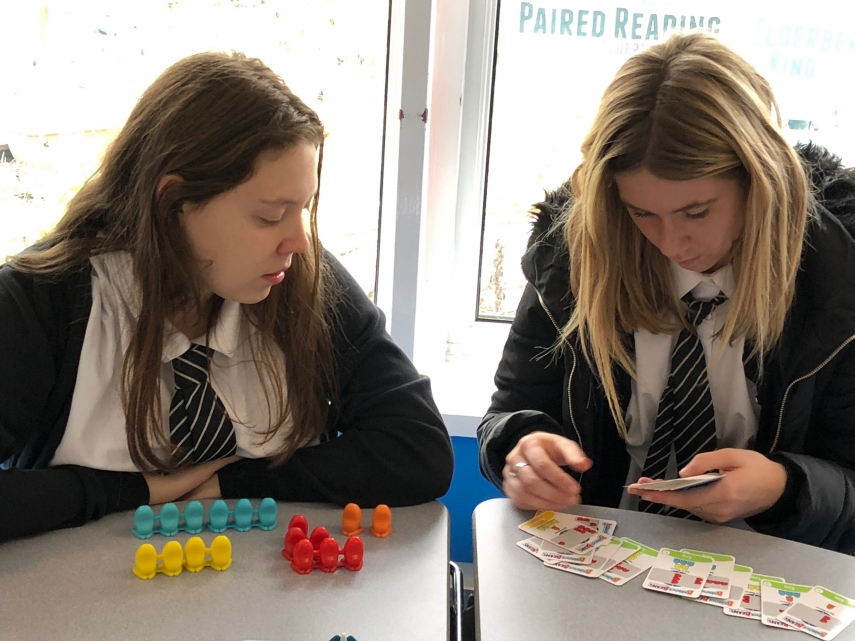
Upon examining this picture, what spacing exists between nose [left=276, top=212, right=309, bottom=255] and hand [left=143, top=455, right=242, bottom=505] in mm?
375

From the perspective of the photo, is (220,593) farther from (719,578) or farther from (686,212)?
(686,212)

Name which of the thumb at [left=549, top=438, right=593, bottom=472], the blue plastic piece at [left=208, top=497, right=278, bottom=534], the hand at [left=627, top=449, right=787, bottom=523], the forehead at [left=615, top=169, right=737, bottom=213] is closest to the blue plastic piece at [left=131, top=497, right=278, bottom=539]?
the blue plastic piece at [left=208, top=497, right=278, bottom=534]

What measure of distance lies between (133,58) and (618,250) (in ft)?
4.35

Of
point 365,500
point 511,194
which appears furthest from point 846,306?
point 511,194

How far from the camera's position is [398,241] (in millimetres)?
2055

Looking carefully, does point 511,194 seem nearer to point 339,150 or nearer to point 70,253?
point 339,150

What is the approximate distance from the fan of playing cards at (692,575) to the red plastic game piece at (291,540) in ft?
1.06

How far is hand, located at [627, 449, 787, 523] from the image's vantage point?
4.05 feet

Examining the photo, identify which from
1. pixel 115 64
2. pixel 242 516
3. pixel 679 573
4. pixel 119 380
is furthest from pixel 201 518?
pixel 115 64

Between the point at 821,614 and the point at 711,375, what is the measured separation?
1.73ft

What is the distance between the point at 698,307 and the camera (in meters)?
1.49

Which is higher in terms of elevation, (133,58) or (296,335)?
(133,58)

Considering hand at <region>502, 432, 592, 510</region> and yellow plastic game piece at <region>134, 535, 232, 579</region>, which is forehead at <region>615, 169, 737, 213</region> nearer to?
hand at <region>502, 432, 592, 510</region>

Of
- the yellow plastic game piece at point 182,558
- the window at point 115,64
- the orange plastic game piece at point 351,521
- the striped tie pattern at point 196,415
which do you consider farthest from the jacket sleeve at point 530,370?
the window at point 115,64
